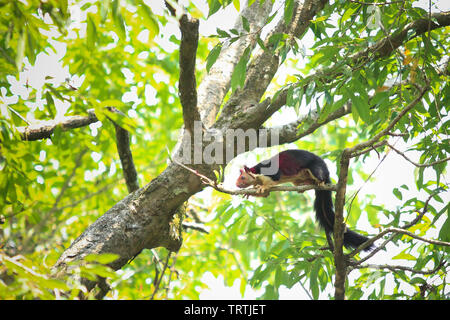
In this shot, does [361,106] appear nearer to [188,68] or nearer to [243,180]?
[188,68]

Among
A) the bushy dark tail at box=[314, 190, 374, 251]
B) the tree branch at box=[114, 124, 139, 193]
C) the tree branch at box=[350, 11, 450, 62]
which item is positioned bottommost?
the bushy dark tail at box=[314, 190, 374, 251]

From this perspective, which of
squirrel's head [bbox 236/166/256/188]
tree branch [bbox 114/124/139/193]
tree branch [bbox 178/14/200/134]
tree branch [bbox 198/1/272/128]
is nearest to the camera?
tree branch [bbox 178/14/200/134]

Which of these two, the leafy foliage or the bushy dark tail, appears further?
the bushy dark tail

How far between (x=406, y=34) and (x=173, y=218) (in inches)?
95.0

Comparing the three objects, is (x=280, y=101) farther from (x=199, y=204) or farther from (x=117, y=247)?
(x=199, y=204)

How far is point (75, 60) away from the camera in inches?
193

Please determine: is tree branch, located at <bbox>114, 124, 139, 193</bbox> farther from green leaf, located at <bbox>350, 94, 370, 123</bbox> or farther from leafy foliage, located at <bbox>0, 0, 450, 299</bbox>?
green leaf, located at <bbox>350, 94, 370, 123</bbox>

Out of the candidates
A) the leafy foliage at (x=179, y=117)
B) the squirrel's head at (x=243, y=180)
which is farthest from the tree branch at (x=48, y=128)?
the squirrel's head at (x=243, y=180)

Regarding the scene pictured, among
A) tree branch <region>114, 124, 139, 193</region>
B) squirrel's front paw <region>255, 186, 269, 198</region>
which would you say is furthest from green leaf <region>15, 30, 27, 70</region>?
tree branch <region>114, 124, 139, 193</region>

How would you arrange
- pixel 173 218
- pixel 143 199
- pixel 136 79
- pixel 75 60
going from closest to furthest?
pixel 143 199 → pixel 173 218 → pixel 75 60 → pixel 136 79
